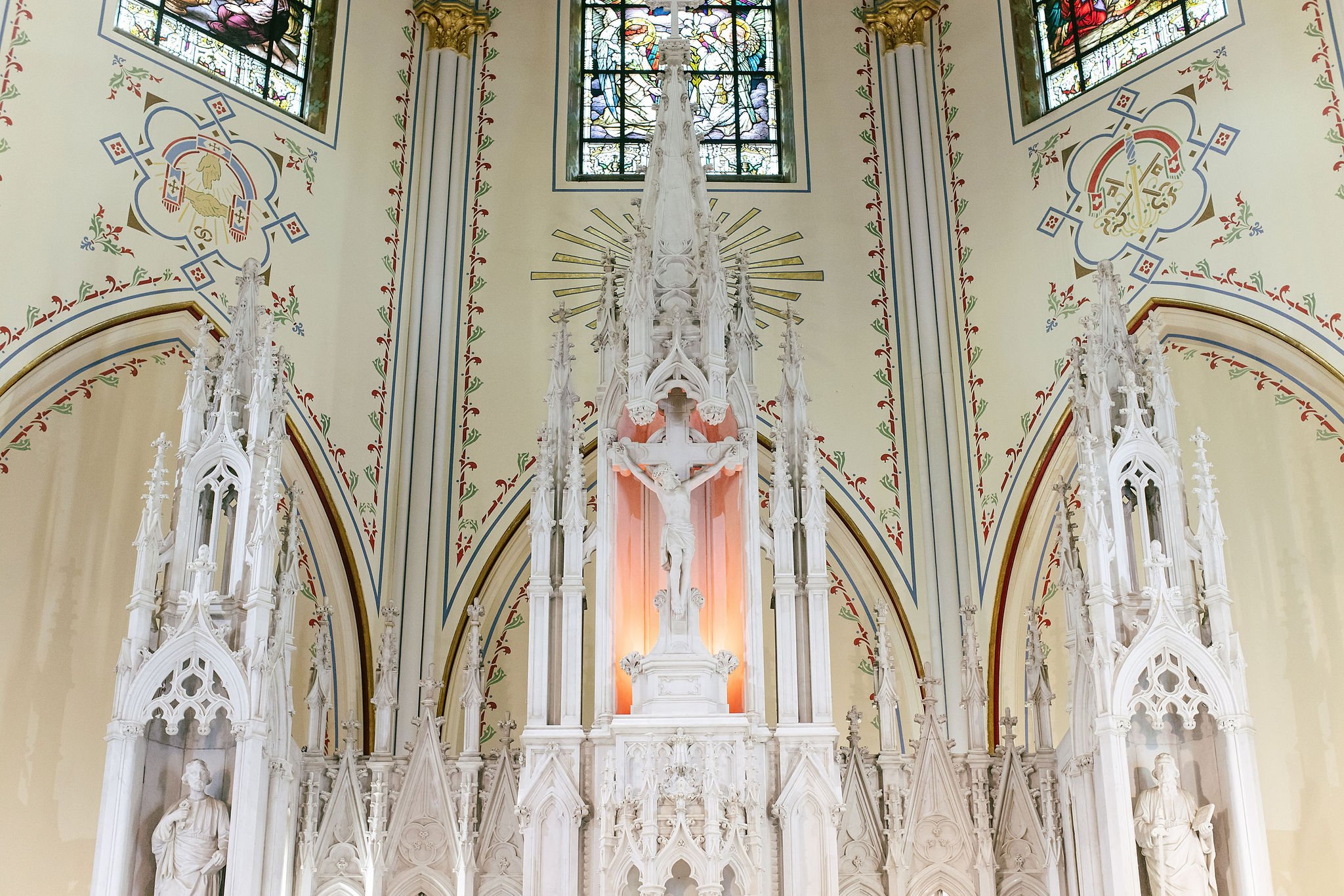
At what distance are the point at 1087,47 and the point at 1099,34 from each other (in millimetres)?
133

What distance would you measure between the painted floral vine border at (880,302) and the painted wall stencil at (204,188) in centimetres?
454

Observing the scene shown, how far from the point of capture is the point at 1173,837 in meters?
7.89

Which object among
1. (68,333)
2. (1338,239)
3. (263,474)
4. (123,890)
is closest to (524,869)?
(123,890)

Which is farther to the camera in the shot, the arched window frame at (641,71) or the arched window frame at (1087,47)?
the arched window frame at (641,71)

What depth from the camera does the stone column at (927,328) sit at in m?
11.5

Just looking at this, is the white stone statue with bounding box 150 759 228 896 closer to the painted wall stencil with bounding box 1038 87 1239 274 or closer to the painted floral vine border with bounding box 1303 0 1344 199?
the painted wall stencil with bounding box 1038 87 1239 274

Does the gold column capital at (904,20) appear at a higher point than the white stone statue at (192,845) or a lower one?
higher

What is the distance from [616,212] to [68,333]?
4509 mm

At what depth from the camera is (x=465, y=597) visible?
11.5 meters

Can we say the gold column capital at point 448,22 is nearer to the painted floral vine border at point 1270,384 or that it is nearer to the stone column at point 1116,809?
the painted floral vine border at point 1270,384

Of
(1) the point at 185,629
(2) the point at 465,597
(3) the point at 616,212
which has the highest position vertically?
(3) the point at 616,212

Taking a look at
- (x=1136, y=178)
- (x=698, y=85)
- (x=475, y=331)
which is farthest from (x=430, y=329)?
(x=1136, y=178)

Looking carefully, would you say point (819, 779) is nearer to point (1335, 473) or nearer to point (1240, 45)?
point (1335, 473)

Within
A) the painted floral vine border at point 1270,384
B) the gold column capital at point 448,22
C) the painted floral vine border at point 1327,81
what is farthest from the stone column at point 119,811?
the painted floral vine border at point 1327,81
